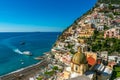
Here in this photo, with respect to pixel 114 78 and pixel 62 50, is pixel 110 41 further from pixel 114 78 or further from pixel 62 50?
pixel 114 78

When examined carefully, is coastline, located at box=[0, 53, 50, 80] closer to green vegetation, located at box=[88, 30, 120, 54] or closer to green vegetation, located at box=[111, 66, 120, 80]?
green vegetation, located at box=[88, 30, 120, 54]

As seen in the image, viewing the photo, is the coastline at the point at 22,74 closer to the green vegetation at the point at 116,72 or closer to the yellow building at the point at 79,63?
the green vegetation at the point at 116,72

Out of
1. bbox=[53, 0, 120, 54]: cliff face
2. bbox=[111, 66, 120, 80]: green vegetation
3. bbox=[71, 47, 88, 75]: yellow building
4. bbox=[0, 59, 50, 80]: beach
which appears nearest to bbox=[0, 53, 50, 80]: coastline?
bbox=[0, 59, 50, 80]: beach

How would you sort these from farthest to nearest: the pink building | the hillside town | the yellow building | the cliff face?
the pink building → the cliff face → the hillside town → the yellow building

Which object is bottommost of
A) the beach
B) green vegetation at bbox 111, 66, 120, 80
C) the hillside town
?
the beach

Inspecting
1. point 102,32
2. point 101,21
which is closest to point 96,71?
point 102,32

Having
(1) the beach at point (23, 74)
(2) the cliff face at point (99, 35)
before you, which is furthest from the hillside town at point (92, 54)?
(1) the beach at point (23, 74)

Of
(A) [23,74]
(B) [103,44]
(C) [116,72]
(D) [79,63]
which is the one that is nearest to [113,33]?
(B) [103,44]

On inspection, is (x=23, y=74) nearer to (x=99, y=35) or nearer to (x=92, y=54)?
(x=92, y=54)

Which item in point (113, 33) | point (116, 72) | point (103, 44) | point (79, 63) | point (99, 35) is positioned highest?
point (113, 33)
